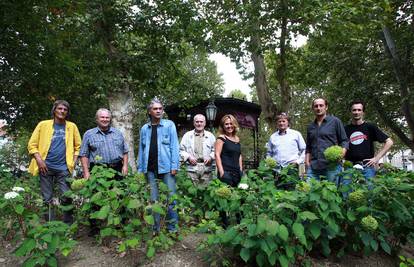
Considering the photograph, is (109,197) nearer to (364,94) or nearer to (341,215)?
(341,215)

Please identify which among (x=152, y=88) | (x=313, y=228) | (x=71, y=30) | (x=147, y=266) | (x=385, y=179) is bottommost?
(x=147, y=266)

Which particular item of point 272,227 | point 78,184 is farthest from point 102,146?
point 272,227

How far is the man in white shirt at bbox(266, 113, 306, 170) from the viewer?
5.44 m

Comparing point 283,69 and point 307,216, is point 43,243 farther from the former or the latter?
point 283,69

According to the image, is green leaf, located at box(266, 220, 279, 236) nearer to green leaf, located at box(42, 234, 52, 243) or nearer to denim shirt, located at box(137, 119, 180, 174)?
denim shirt, located at box(137, 119, 180, 174)

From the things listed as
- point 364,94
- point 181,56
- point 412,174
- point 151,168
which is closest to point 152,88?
point 181,56

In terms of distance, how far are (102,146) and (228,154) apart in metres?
1.62

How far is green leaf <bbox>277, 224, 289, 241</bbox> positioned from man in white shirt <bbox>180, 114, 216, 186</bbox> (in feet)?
7.20

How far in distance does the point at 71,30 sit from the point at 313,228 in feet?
29.5

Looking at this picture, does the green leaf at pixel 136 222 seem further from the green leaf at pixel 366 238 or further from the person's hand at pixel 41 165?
the green leaf at pixel 366 238

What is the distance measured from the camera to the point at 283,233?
3072mm

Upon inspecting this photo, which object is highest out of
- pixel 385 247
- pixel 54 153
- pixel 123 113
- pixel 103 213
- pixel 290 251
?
pixel 123 113

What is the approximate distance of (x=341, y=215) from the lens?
11.3 feet

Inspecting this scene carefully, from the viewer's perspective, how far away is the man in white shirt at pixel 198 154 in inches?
209
